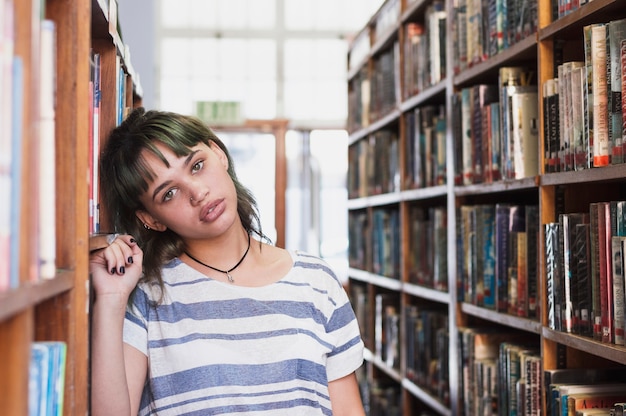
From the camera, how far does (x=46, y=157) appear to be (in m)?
0.89

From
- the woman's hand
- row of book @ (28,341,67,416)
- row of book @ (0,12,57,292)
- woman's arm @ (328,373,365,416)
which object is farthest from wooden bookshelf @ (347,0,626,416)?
row of book @ (0,12,57,292)

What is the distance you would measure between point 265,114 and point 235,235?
16.7 ft

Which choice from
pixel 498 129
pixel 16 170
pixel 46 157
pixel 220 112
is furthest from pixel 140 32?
pixel 16 170

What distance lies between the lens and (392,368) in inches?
137

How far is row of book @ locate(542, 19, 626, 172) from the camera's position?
→ 5.09ft

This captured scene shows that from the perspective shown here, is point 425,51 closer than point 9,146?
No

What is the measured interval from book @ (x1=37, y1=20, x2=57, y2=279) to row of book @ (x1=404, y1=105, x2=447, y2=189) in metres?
2.05

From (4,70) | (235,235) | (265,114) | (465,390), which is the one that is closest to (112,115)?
(235,235)

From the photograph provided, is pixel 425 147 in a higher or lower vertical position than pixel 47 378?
higher

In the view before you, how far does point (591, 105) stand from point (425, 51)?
1363 millimetres

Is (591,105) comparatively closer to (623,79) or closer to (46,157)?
(623,79)

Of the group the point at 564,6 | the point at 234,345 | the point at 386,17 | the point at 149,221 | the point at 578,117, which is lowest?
the point at 234,345

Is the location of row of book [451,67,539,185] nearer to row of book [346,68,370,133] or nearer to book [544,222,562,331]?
book [544,222,562,331]

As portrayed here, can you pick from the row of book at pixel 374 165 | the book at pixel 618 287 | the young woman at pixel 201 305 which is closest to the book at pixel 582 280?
the book at pixel 618 287
